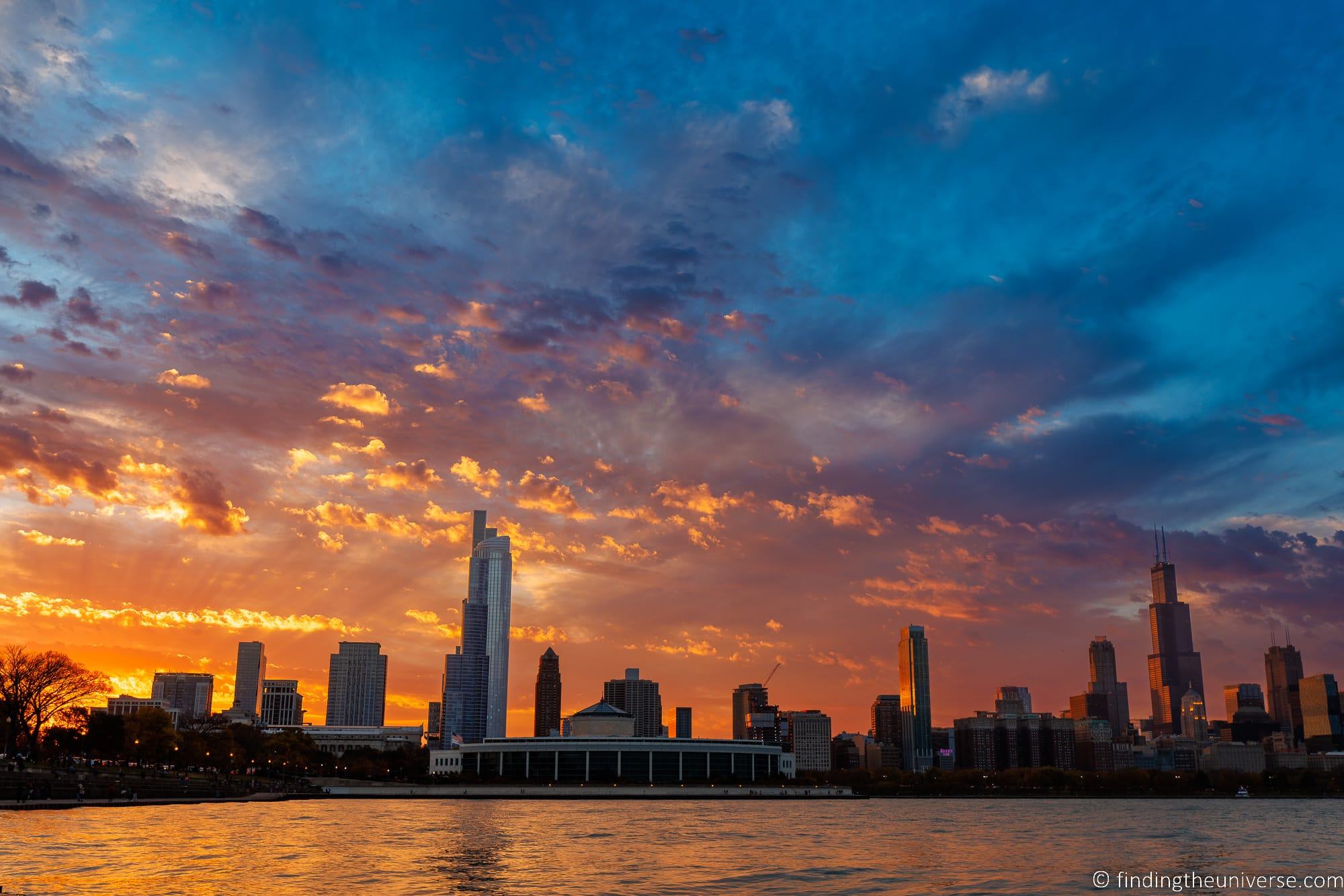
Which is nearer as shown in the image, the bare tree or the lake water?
the lake water

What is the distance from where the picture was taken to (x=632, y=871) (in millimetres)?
79438

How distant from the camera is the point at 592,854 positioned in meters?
93.9

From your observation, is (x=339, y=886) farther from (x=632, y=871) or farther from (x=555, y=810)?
(x=555, y=810)

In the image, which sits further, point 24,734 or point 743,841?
point 24,734

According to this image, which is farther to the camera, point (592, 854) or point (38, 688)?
point (38, 688)

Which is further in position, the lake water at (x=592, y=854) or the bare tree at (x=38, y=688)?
the bare tree at (x=38, y=688)

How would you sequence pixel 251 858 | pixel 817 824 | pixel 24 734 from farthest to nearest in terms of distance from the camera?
pixel 24 734, pixel 817 824, pixel 251 858

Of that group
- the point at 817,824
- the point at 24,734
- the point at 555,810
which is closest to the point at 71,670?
the point at 24,734

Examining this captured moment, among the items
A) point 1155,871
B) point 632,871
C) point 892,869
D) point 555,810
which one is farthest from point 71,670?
point 1155,871

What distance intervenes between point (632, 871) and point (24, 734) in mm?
164666

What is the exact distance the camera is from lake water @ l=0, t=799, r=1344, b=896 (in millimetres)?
68000

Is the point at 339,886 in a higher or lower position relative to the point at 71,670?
lower

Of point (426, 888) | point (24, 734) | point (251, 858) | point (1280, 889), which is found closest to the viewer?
Result: point (426, 888)

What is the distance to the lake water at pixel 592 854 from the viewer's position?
223 feet
